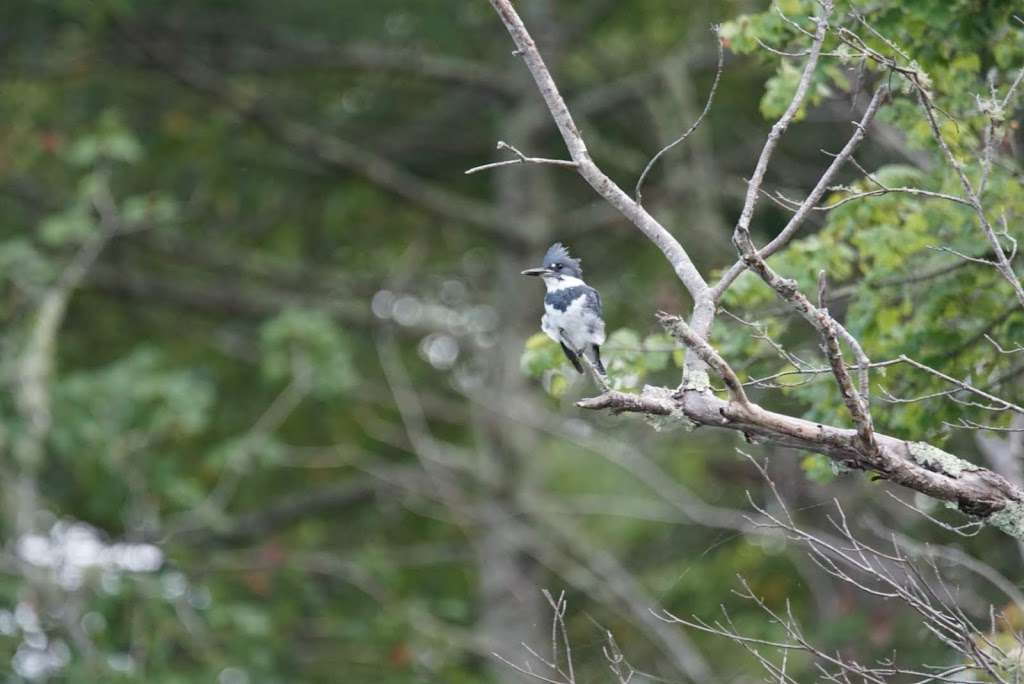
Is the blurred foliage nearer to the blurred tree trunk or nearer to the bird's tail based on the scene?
the blurred tree trunk

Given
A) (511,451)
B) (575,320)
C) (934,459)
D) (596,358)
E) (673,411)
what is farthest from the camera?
(511,451)

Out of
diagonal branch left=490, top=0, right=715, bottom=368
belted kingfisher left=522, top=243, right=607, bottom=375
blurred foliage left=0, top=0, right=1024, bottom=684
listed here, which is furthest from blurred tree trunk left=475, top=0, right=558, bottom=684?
diagonal branch left=490, top=0, right=715, bottom=368

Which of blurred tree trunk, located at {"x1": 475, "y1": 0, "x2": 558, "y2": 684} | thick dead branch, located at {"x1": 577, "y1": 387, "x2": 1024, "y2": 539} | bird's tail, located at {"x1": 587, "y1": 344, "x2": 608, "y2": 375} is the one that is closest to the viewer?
thick dead branch, located at {"x1": 577, "y1": 387, "x2": 1024, "y2": 539}

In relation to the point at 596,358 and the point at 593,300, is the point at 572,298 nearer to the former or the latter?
the point at 593,300

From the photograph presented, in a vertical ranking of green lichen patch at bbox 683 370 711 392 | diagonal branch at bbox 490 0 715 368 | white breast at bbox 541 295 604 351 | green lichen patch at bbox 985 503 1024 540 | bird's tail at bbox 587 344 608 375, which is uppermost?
diagonal branch at bbox 490 0 715 368

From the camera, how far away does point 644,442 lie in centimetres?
1099

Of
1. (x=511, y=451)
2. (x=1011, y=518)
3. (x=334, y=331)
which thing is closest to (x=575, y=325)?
(x=1011, y=518)

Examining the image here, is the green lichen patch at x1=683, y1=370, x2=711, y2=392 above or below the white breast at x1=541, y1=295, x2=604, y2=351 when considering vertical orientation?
above

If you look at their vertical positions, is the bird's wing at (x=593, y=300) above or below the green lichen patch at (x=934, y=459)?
below

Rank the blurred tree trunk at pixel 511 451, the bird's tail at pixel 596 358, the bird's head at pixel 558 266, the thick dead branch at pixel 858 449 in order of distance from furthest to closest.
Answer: the blurred tree trunk at pixel 511 451
the bird's head at pixel 558 266
the bird's tail at pixel 596 358
the thick dead branch at pixel 858 449

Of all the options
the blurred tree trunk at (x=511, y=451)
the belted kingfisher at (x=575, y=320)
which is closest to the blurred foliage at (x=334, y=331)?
the blurred tree trunk at (x=511, y=451)

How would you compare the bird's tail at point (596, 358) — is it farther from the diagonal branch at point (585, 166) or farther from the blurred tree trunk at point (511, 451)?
the blurred tree trunk at point (511, 451)

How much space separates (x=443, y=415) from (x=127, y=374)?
283 centimetres

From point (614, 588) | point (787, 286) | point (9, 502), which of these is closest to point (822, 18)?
point (787, 286)
